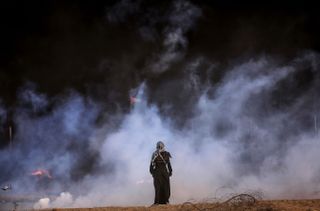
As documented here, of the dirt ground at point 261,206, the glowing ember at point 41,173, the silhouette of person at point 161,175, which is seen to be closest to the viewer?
the dirt ground at point 261,206

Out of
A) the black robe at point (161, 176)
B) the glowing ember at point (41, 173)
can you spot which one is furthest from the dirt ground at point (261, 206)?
the glowing ember at point (41, 173)

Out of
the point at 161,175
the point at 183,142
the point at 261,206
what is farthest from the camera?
the point at 183,142

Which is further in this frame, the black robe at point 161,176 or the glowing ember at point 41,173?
the glowing ember at point 41,173

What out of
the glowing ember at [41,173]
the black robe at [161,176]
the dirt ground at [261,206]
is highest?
the glowing ember at [41,173]

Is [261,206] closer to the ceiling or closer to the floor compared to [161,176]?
closer to the floor

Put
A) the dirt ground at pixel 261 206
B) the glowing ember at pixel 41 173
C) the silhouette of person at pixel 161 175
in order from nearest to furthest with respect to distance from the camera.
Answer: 1. the dirt ground at pixel 261 206
2. the silhouette of person at pixel 161 175
3. the glowing ember at pixel 41 173

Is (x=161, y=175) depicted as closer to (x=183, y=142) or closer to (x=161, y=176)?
(x=161, y=176)

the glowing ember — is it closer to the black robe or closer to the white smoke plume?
the white smoke plume

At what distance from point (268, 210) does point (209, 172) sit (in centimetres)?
1158

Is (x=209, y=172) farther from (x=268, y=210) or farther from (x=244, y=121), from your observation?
(x=268, y=210)

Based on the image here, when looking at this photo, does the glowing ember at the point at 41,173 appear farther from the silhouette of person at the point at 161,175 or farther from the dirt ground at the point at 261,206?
the dirt ground at the point at 261,206

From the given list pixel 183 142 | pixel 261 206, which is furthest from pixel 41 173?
pixel 261 206

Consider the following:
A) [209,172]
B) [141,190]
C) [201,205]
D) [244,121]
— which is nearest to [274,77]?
[244,121]

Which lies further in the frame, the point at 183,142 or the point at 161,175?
the point at 183,142
